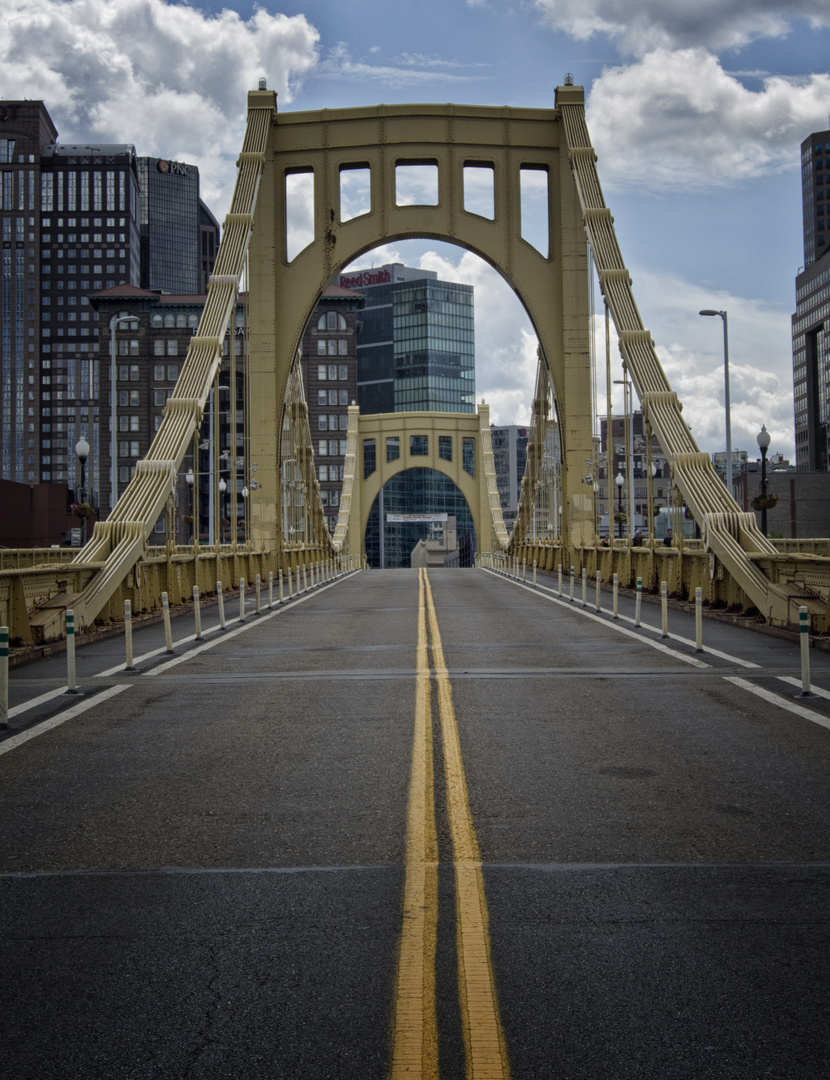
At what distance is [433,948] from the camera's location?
5023 millimetres

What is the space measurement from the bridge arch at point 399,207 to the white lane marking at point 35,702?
3021cm

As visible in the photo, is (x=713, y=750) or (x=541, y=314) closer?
(x=713, y=750)

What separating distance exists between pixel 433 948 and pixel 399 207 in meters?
41.4

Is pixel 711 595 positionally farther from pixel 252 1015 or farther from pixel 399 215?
pixel 399 215

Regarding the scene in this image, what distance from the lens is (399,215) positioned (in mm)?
43906

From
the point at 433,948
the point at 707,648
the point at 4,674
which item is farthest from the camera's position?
the point at 707,648

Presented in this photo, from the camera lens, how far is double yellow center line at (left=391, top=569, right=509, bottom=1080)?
4055 mm

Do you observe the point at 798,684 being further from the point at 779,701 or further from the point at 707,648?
the point at 707,648

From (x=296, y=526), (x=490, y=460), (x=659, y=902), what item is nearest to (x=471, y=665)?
(x=659, y=902)

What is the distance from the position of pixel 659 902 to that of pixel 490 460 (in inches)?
3348

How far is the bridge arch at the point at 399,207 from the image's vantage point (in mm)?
42969

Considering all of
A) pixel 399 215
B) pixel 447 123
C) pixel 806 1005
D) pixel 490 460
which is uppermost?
pixel 447 123

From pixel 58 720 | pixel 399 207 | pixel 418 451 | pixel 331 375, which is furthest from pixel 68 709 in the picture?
pixel 331 375

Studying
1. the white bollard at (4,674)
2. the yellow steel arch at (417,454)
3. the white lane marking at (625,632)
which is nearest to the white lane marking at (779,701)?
the white lane marking at (625,632)
